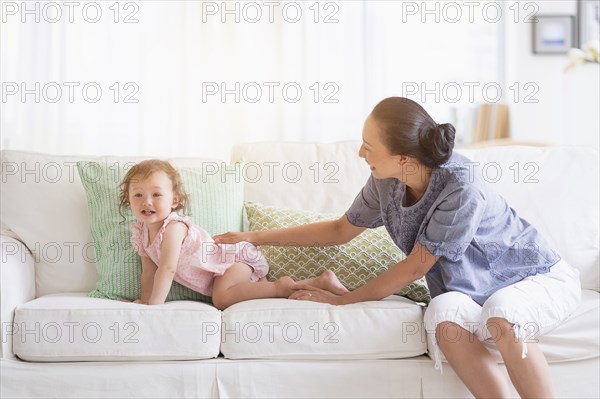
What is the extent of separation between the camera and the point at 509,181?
8.98ft

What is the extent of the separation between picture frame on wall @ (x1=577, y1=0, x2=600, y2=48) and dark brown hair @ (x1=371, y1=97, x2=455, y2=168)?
107 inches

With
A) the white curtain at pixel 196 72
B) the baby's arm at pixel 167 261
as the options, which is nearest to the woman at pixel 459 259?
the baby's arm at pixel 167 261

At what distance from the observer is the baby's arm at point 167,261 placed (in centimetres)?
234

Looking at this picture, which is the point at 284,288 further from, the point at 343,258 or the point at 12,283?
the point at 12,283

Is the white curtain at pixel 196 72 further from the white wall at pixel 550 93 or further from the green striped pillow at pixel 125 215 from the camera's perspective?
the green striped pillow at pixel 125 215

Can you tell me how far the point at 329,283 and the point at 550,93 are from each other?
8.70 feet

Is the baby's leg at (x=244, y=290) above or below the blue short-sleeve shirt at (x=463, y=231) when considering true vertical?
below

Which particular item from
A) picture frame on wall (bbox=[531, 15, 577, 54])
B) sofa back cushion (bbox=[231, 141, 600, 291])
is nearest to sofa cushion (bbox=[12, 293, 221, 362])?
sofa back cushion (bbox=[231, 141, 600, 291])

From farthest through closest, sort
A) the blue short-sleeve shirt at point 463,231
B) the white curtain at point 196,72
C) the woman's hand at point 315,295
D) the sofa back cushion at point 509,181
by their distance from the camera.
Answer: the white curtain at point 196,72 → the sofa back cushion at point 509,181 → the woman's hand at point 315,295 → the blue short-sleeve shirt at point 463,231

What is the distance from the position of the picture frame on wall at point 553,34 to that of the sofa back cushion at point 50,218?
2801mm

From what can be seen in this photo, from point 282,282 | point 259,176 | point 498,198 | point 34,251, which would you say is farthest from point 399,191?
point 34,251

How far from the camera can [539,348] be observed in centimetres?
209

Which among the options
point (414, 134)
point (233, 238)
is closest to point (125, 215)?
point (233, 238)

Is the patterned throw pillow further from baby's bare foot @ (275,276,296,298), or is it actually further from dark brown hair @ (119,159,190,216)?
dark brown hair @ (119,159,190,216)
